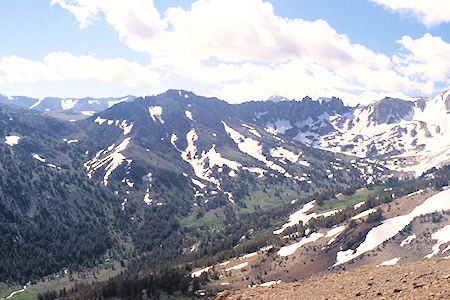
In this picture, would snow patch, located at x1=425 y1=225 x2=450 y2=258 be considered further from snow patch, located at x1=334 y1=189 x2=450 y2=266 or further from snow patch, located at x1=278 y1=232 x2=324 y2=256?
snow patch, located at x1=278 y1=232 x2=324 y2=256

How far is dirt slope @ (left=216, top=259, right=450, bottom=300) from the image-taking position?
32.9 metres

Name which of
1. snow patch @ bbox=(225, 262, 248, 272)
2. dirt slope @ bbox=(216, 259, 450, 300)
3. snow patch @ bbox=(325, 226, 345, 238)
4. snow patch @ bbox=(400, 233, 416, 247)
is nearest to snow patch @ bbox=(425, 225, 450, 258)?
snow patch @ bbox=(400, 233, 416, 247)

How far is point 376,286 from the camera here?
122ft

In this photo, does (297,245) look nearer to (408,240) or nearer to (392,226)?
(392,226)

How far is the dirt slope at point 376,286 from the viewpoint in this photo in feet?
108

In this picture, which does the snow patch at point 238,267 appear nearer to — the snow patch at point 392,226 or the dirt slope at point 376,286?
the snow patch at point 392,226

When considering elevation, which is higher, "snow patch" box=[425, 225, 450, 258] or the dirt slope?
the dirt slope

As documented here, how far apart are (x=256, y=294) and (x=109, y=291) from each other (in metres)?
67.6

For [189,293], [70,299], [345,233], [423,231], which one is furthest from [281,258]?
[70,299]

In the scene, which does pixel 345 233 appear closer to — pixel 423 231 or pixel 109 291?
pixel 423 231

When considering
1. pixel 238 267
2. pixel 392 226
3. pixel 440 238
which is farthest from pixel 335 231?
pixel 238 267

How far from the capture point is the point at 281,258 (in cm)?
15275

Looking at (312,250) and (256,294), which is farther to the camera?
(312,250)

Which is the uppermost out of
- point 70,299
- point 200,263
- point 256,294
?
point 256,294
